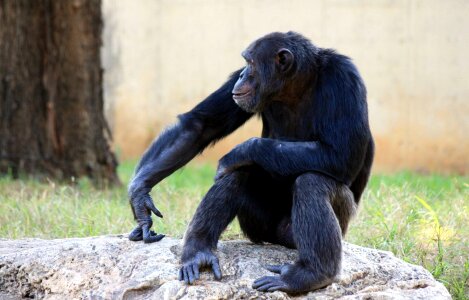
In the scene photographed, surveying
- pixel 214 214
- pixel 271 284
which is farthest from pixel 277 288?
pixel 214 214

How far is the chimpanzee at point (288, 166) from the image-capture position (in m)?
4.20

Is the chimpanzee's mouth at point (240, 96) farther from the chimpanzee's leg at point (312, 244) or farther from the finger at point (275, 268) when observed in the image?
the finger at point (275, 268)

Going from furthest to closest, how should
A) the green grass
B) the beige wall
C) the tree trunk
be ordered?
the beige wall
the tree trunk
the green grass

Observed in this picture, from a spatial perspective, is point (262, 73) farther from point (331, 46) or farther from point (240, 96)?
point (331, 46)

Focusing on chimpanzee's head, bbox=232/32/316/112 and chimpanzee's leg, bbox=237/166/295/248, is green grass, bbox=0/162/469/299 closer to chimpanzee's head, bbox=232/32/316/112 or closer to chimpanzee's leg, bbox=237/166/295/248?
chimpanzee's leg, bbox=237/166/295/248

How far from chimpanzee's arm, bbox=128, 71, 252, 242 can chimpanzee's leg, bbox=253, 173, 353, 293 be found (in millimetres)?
1046

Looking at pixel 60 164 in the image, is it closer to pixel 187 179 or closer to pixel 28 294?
pixel 187 179

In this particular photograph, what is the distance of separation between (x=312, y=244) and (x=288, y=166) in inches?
18.0

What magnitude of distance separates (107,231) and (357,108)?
8.31 ft

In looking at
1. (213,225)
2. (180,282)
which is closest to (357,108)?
(213,225)

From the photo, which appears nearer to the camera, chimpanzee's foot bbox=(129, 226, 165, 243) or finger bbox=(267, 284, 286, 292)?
finger bbox=(267, 284, 286, 292)

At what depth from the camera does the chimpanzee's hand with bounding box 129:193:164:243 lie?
4742 millimetres

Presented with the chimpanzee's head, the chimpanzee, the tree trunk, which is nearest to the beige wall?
the tree trunk

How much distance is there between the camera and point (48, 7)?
8680 mm
